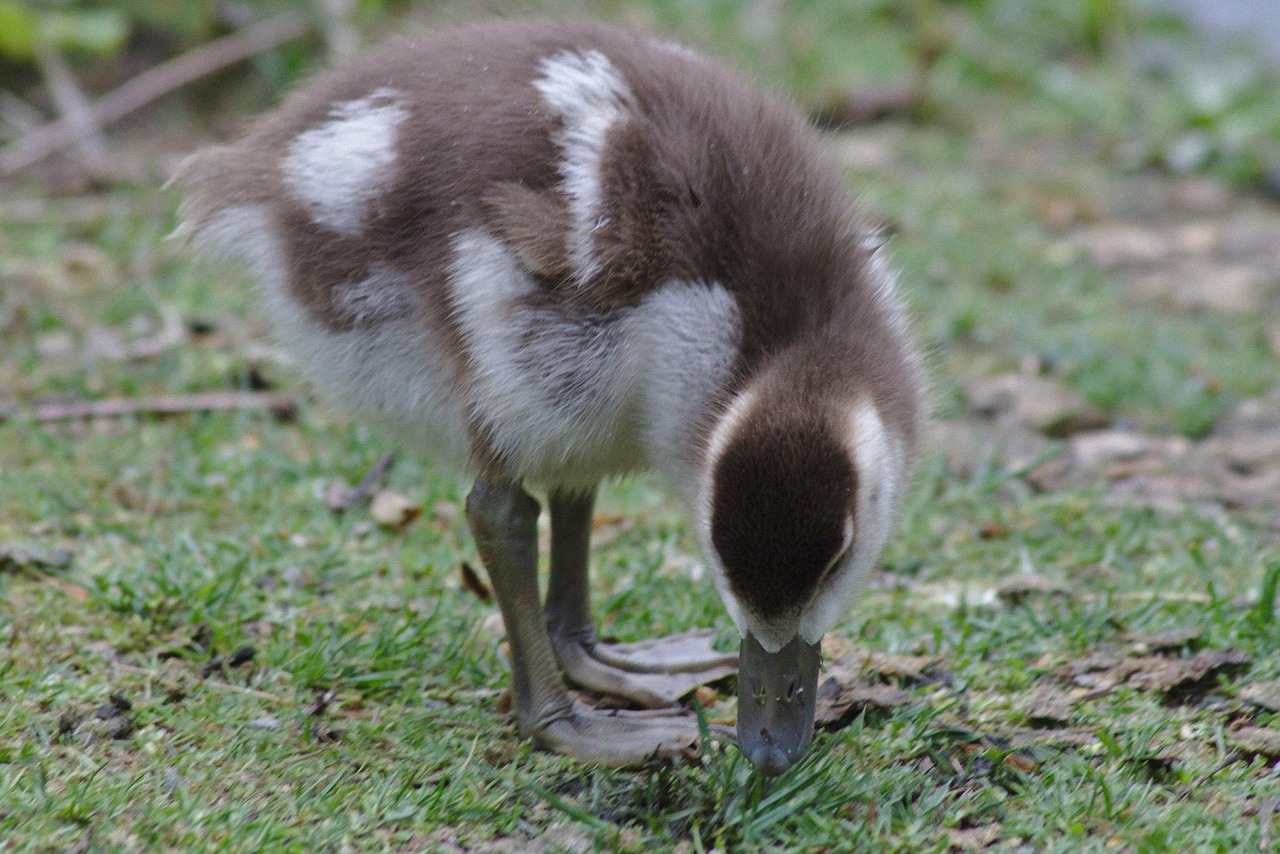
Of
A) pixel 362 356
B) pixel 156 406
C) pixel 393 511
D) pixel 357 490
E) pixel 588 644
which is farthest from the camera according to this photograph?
pixel 156 406

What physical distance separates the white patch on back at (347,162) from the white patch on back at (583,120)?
0.39 metres

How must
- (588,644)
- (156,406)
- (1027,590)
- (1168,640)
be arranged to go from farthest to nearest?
(156,406), (1027,590), (588,644), (1168,640)

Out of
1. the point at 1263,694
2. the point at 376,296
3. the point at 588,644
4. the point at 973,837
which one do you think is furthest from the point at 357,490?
the point at 1263,694

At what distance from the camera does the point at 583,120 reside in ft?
Answer: 10.8

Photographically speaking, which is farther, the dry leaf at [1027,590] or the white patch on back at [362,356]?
the dry leaf at [1027,590]

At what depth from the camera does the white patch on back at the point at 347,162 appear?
343cm

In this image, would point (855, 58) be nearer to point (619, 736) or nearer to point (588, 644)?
point (588, 644)

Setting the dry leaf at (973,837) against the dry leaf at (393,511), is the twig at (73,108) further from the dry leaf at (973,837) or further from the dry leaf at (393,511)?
the dry leaf at (973,837)

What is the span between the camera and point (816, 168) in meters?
3.43

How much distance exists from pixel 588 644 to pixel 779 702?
3.17 ft

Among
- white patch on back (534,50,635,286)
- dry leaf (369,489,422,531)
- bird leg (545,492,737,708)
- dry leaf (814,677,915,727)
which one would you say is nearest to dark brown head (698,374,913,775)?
dry leaf (814,677,915,727)

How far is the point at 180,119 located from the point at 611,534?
481 cm

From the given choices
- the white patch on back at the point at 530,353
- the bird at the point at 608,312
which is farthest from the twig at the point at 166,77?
the white patch on back at the point at 530,353

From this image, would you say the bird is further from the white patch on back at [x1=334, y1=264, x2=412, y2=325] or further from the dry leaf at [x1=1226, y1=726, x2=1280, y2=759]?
the dry leaf at [x1=1226, y1=726, x2=1280, y2=759]
